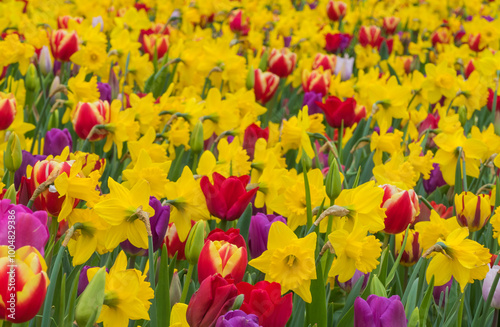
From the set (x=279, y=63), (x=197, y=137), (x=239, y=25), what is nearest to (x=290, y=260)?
(x=197, y=137)

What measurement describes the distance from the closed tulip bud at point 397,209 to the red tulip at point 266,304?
486 mm

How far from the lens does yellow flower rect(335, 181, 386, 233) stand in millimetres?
1357

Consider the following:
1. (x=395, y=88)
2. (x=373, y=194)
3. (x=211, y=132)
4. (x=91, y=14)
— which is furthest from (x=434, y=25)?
(x=373, y=194)

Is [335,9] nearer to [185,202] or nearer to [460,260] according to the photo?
[185,202]

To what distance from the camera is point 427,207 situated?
1999 mm

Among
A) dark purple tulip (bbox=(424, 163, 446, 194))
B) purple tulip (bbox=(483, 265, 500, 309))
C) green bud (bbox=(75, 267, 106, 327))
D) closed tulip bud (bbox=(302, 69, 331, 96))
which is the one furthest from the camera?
closed tulip bud (bbox=(302, 69, 331, 96))

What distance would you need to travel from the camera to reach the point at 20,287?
2.92 ft

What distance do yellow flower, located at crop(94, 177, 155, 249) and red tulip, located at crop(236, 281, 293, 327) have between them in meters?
0.27

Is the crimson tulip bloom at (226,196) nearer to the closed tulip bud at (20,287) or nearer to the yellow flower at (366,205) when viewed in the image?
the yellow flower at (366,205)

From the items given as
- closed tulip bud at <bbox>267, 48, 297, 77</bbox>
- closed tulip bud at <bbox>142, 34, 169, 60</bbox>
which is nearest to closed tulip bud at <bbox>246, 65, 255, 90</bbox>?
closed tulip bud at <bbox>267, 48, 297, 77</bbox>

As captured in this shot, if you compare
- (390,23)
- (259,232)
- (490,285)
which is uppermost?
(259,232)

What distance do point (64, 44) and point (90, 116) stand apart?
0.99m

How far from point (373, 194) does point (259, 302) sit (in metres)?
0.39

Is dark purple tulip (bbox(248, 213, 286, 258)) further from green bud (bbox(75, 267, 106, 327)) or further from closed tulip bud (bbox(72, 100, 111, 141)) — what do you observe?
closed tulip bud (bbox(72, 100, 111, 141))
